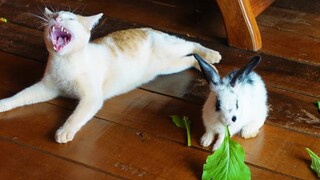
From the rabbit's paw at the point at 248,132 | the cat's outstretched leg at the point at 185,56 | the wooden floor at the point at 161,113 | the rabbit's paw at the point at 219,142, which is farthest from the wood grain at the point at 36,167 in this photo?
the cat's outstretched leg at the point at 185,56

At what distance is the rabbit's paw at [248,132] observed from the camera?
146 centimetres

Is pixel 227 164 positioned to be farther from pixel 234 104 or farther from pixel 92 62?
pixel 92 62

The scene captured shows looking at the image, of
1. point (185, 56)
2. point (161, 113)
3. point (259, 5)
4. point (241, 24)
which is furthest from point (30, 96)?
point (259, 5)

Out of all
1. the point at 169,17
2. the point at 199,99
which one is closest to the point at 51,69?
the point at 199,99

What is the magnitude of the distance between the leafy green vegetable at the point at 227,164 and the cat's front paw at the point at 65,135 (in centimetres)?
40

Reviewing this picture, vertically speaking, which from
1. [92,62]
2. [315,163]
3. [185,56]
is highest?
[92,62]

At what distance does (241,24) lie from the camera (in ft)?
6.08

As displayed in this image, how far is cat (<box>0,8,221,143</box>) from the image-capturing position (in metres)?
1.48

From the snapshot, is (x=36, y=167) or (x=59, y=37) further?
(x=59, y=37)

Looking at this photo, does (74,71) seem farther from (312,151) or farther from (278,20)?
(278,20)

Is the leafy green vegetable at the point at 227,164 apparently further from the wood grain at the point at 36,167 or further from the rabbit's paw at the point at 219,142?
the wood grain at the point at 36,167

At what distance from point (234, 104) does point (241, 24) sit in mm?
614

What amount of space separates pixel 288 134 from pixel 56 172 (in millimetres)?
671

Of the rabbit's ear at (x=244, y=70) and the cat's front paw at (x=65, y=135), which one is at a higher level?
the rabbit's ear at (x=244, y=70)
